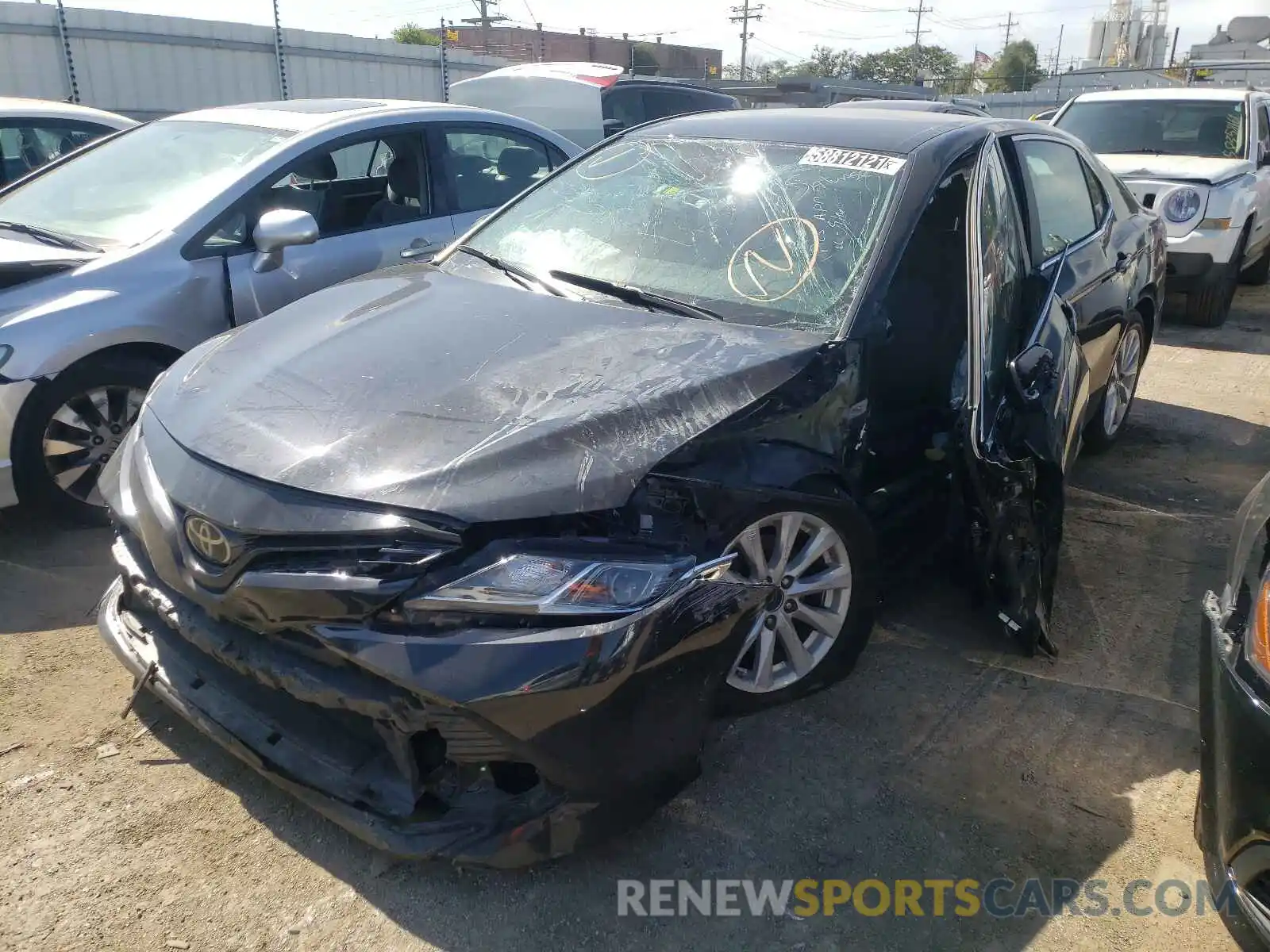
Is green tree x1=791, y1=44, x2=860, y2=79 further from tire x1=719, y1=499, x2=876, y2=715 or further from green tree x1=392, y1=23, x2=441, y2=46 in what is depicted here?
tire x1=719, y1=499, x2=876, y2=715

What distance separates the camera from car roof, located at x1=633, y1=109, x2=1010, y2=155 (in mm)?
3326

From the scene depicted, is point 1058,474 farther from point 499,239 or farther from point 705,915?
point 499,239

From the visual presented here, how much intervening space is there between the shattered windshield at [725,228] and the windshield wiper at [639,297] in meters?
0.02

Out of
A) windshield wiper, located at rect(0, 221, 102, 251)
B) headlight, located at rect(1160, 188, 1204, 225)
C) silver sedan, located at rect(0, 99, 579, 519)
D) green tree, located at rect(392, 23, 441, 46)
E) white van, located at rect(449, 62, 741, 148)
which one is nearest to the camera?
silver sedan, located at rect(0, 99, 579, 519)

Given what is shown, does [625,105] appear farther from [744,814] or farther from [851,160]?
[744,814]

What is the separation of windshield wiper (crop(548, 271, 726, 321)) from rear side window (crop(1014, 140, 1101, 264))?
1.54 metres

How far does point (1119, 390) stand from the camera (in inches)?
199

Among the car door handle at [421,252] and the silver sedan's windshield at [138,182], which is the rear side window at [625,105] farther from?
the car door handle at [421,252]

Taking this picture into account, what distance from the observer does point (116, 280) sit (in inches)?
155

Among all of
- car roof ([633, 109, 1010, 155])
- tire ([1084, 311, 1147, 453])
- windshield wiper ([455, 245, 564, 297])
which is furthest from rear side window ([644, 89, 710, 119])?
windshield wiper ([455, 245, 564, 297])

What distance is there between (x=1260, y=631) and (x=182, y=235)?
4.06 meters

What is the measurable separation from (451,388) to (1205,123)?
895 centimetres

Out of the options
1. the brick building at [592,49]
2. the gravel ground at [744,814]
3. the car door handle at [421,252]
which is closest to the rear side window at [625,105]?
the car door handle at [421,252]

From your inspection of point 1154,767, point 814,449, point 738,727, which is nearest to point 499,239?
point 814,449
